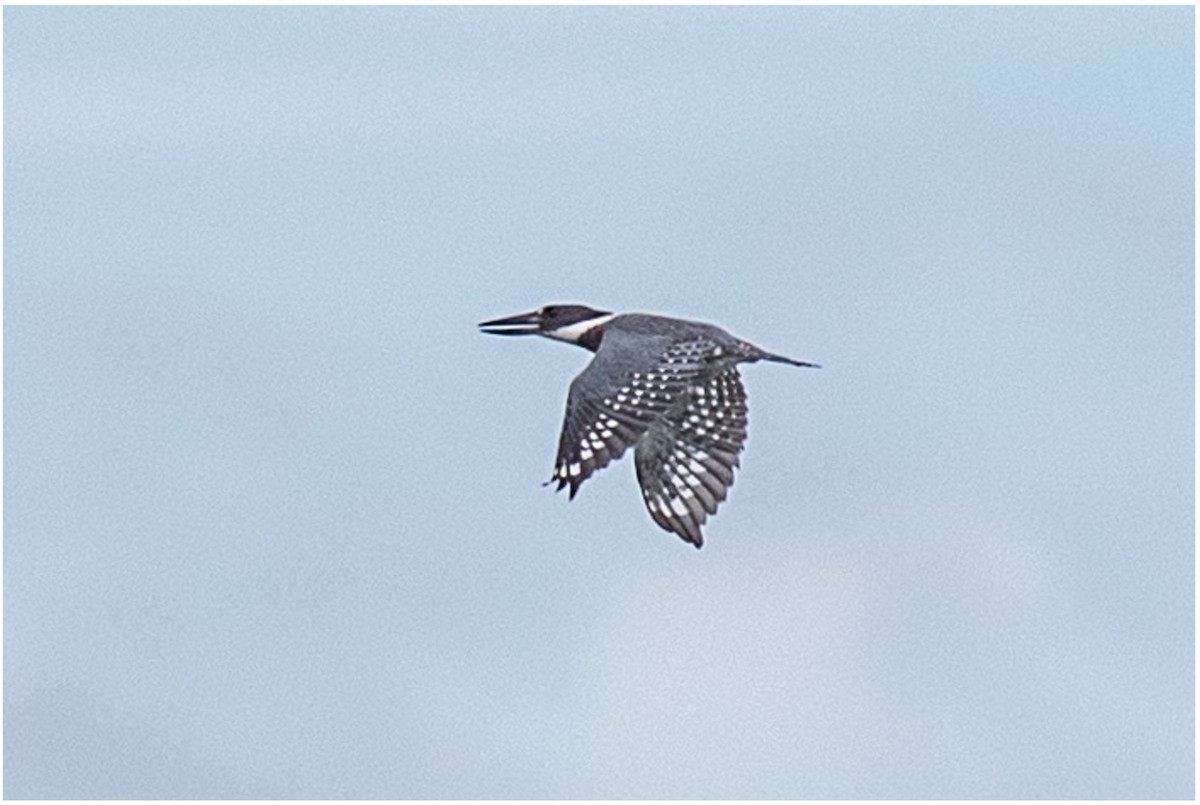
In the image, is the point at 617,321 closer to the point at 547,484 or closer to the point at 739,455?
the point at 739,455

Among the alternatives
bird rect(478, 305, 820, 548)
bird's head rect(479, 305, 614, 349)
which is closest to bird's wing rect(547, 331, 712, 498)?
bird rect(478, 305, 820, 548)

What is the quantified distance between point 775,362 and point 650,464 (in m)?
0.98

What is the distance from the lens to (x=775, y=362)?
17266 mm

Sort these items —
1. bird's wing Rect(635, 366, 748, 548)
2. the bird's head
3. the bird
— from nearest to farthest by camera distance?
the bird
bird's wing Rect(635, 366, 748, 548)
the bird's head

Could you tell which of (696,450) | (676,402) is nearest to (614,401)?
(676,402)

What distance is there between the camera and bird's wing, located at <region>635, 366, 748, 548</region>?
17.0 meters

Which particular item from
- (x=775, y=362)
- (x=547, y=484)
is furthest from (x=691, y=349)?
(x=547, y=484)

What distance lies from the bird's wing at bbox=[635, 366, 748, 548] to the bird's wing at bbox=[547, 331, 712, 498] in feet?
0.84

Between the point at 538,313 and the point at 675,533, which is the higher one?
the point at 538,313

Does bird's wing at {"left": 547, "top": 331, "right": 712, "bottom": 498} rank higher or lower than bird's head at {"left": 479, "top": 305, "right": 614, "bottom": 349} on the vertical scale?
lower

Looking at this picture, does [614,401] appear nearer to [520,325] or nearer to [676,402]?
[676,402]

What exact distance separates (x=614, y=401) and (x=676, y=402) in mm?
909

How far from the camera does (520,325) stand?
63.9ft

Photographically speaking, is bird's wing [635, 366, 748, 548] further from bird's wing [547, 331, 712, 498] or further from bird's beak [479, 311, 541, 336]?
bird's beak [479, 311, 541, 336]
